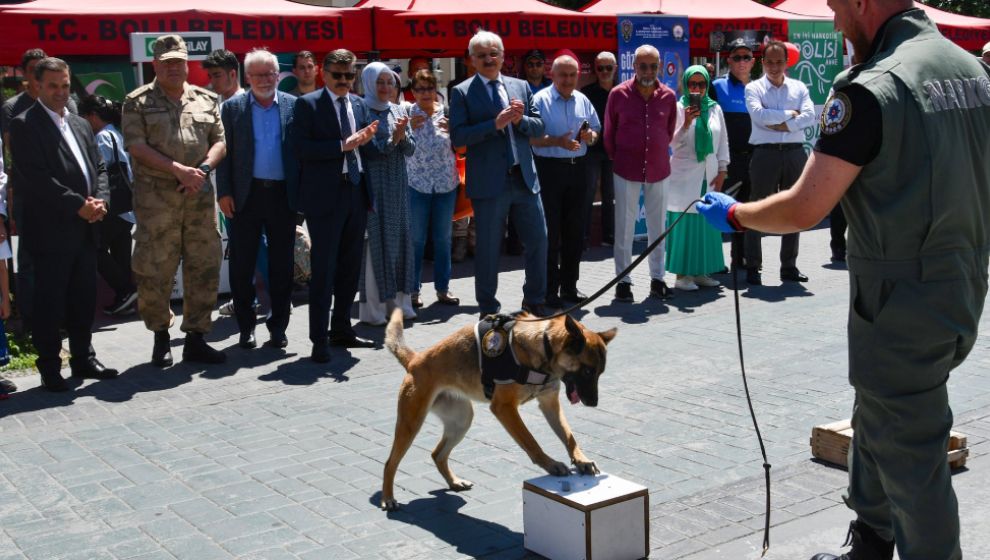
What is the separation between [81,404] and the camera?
733cm

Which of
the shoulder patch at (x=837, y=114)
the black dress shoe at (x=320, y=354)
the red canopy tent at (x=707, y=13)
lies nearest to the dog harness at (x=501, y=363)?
the shoulder patch at (x=837, y=114)

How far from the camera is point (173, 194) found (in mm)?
8078

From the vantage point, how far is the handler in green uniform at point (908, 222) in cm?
373

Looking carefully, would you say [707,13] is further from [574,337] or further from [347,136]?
[574,337]

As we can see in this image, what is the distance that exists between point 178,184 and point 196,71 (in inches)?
113

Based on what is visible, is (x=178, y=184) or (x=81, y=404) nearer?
(x=81, y=404)

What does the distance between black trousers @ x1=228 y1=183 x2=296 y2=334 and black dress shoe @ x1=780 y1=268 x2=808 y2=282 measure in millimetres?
5131

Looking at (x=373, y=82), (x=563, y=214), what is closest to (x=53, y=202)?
(x=373, y=82)

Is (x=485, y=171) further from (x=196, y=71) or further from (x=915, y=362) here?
(x=915, y=362)

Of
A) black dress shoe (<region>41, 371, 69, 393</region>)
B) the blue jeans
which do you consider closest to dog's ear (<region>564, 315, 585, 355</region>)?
black dress shoe (<region>41, 371, 69, 393</region>)

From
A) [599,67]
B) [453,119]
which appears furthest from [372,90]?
[599,67]

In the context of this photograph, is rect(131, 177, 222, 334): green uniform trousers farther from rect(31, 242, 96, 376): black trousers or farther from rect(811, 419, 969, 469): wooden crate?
rect(811, 419, 969, 469): wooden crate

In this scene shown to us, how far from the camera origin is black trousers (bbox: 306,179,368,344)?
8.36 meters

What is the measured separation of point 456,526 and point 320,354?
3.41m
